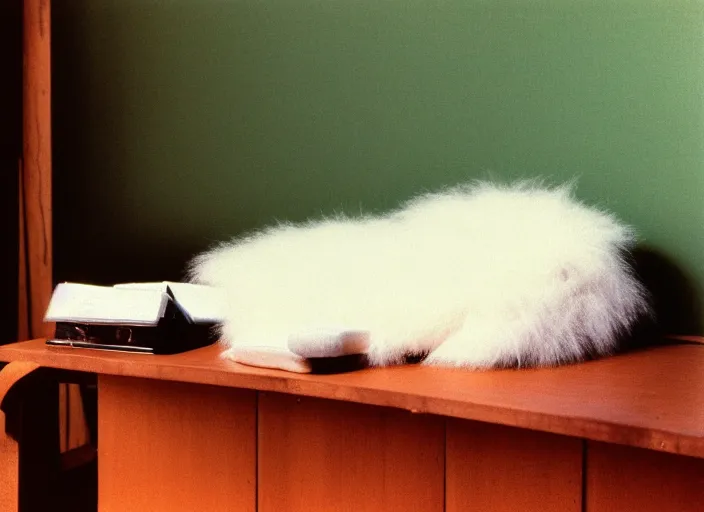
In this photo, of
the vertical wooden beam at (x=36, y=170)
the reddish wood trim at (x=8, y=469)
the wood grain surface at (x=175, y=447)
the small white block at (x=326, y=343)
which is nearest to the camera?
the small white block at (x=326, y=343)

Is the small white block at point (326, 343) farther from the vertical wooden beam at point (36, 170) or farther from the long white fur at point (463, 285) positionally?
the vertical wooden beam at point (36, 170)

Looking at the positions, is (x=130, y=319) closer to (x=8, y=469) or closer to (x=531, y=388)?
(x=8, y=469)

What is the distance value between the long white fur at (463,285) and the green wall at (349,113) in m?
0.14

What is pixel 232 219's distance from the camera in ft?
4.11

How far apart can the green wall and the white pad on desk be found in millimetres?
475

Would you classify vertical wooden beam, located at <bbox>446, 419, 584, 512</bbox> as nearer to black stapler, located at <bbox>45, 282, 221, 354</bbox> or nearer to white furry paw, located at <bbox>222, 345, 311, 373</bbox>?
white furry paw, located at <bbox>222, 345, 311, 373</bbox>

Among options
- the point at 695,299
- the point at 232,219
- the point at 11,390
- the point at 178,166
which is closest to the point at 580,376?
the point at 695,299

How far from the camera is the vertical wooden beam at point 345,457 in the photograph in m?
0.64

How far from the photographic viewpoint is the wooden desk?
1.68 ft

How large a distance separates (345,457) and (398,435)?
0.07 m

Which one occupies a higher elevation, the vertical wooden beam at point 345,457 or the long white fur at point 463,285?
the long white fur at point 463,285

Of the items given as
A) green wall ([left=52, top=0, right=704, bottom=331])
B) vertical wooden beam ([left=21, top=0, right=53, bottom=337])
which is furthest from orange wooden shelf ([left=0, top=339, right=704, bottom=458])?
vertical wooden beam ([left=21, top=0, right=53, bottom=337])

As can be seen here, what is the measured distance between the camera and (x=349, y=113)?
1143 millimetres

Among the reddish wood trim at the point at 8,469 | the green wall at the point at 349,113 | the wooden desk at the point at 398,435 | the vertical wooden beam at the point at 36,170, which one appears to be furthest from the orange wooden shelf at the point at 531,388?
the vertical wooden beam at the point at 36,170
